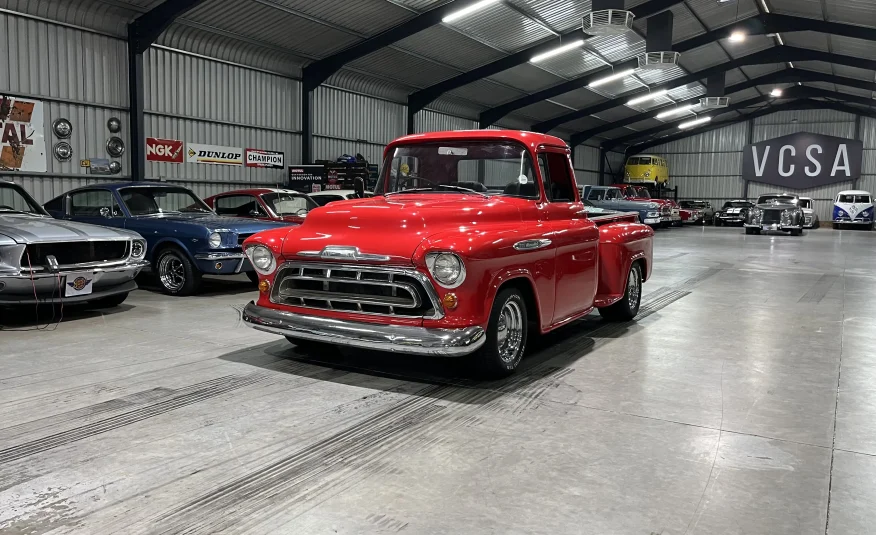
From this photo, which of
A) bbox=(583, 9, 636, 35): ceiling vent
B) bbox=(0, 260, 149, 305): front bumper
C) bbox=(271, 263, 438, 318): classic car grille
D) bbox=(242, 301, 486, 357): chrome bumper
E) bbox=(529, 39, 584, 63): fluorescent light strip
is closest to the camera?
bbox=(242, 301, 486, 357): chrome bumper

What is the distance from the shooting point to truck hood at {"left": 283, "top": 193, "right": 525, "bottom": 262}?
14.7 feet

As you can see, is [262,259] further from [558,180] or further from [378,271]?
[558,180]

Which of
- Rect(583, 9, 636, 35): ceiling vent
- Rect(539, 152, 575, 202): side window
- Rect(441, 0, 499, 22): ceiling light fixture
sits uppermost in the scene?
Rect(441, 0, 499, 22): ceiling light fixture

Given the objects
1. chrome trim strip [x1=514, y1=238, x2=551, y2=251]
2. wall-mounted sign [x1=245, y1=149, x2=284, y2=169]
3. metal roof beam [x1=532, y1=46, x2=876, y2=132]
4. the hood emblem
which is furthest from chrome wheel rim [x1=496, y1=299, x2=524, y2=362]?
metal roof beam [x1=532, y1=46, x2=876, y2=132]

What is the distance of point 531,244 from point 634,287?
2.96 m

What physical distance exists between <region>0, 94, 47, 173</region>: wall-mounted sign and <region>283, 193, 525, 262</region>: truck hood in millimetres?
9891

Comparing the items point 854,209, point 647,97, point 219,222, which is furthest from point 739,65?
point 219,222

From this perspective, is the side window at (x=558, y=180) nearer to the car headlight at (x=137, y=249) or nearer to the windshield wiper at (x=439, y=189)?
the windshield wiper at (x=439, y=189)

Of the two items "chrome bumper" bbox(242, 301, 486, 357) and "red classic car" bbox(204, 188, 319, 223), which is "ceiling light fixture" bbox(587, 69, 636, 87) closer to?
"red classic car" bbox(204, 188, 319, 223)

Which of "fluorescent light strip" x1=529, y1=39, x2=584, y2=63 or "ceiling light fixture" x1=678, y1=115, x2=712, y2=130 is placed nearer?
"fluorescent light strip" x1=529, y1=39, x2=584, y2=63

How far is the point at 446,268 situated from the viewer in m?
4.25

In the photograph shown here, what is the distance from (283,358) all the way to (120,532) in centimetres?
284

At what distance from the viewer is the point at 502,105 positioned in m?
26.6

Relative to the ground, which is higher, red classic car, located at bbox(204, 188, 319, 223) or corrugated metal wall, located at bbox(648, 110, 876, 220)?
corrugated metal wall, located at bbox(648, 110, 876, 220)
